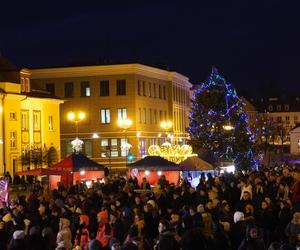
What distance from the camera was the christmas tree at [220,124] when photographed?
56625mm

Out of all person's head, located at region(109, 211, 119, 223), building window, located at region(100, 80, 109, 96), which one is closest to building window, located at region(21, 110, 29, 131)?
building window, located at region(100, 80, 109, 96)

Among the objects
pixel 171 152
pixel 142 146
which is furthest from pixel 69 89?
pixel 171 152

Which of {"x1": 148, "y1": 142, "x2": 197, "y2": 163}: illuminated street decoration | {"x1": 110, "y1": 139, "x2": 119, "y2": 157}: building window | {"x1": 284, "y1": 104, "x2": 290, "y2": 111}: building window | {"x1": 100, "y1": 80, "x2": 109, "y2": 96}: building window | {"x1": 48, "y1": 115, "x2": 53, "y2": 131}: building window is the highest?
{"x1": 284, "y1": 104, "x2": 290, "y2": 111}: building window

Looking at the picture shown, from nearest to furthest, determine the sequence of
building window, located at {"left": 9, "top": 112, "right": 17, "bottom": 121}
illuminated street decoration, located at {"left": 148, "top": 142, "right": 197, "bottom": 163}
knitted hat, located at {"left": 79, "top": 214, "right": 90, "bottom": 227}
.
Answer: knitted hat, located at {"left": 79, "top": 214, "right": 90, "bottom": 227}
illuminated street decoration, located at {"left": 148, "top": 142, "right": 197, "bottom": 163}
building window, located at {"left": 9, "top": 112, "right": 17, "bottom": 121}

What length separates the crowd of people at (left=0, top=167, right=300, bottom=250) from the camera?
13625 mm

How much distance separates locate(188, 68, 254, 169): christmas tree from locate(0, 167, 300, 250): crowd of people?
108ft

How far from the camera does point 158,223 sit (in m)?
17.8

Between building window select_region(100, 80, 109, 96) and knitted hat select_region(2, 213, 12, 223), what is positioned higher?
building window select_region(100, 80, 109, 96)

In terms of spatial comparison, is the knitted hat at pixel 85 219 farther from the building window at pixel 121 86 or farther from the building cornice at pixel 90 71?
Result: the building window at pixel 121 86

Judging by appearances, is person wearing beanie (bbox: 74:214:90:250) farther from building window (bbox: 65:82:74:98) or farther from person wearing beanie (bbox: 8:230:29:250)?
building window (bbox: 65:82:74:98)

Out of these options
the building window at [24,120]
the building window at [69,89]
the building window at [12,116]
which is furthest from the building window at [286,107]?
the building window at [12,116]

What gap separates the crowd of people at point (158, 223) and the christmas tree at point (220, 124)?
3287 cm

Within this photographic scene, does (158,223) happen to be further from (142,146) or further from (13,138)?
(142,146)

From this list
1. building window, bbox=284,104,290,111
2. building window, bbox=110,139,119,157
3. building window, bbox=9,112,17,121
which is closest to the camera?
building window, bbox=9,112,17,121
